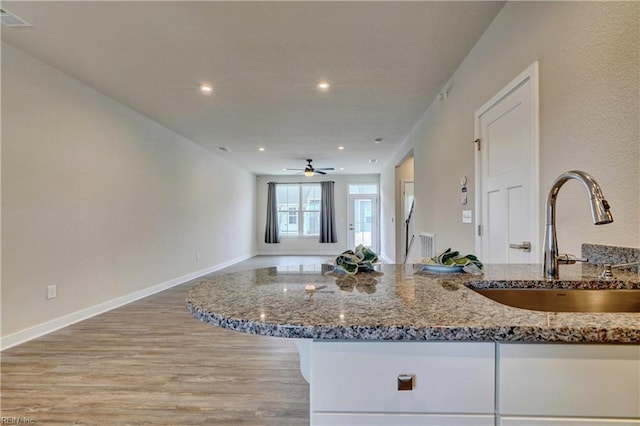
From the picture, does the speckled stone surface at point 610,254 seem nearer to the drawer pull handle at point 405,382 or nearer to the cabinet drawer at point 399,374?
the cabinet drawer at point 399,374

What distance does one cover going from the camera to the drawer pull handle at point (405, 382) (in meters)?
0.67

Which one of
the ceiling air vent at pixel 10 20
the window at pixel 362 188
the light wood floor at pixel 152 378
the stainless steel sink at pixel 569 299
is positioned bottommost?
the light wood floor at pixel 152 378

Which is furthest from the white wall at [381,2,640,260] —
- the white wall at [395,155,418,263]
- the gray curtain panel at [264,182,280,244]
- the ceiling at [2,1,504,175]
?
Answer: the gray curtain panel at [264,182,280,244]

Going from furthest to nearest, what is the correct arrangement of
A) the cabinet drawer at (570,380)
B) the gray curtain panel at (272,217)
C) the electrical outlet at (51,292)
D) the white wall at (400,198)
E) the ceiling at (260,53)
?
the gray curtain panel at (272,217) < the white wall at (400,198) < the electrical outlet at (51,292) < the ceiling at (260,53) < the cabinet drawer at (570,380)

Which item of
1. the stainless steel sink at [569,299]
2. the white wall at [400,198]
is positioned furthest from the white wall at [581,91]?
the white wall at [400,198]

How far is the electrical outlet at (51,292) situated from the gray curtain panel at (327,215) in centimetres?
715

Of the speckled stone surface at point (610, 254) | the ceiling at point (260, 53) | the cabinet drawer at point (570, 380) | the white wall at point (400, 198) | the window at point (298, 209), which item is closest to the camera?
the cabinet drawer at point (570, 380)

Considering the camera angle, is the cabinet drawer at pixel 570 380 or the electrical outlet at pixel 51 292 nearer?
the cabinet drawer at pixel 570 380

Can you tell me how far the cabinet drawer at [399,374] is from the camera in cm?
65

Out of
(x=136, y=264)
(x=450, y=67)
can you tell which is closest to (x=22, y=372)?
(x=136, y=264)

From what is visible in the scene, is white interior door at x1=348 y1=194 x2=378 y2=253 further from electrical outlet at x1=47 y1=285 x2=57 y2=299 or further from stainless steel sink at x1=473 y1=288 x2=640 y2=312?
stainless steel sink at x1=473 y1=288 x2=640 y2=312

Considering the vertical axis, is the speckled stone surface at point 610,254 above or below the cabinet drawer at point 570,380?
above

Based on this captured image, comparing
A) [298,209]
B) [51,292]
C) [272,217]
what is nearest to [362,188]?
[298,209]

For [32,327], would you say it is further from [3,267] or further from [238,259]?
[238,259]
